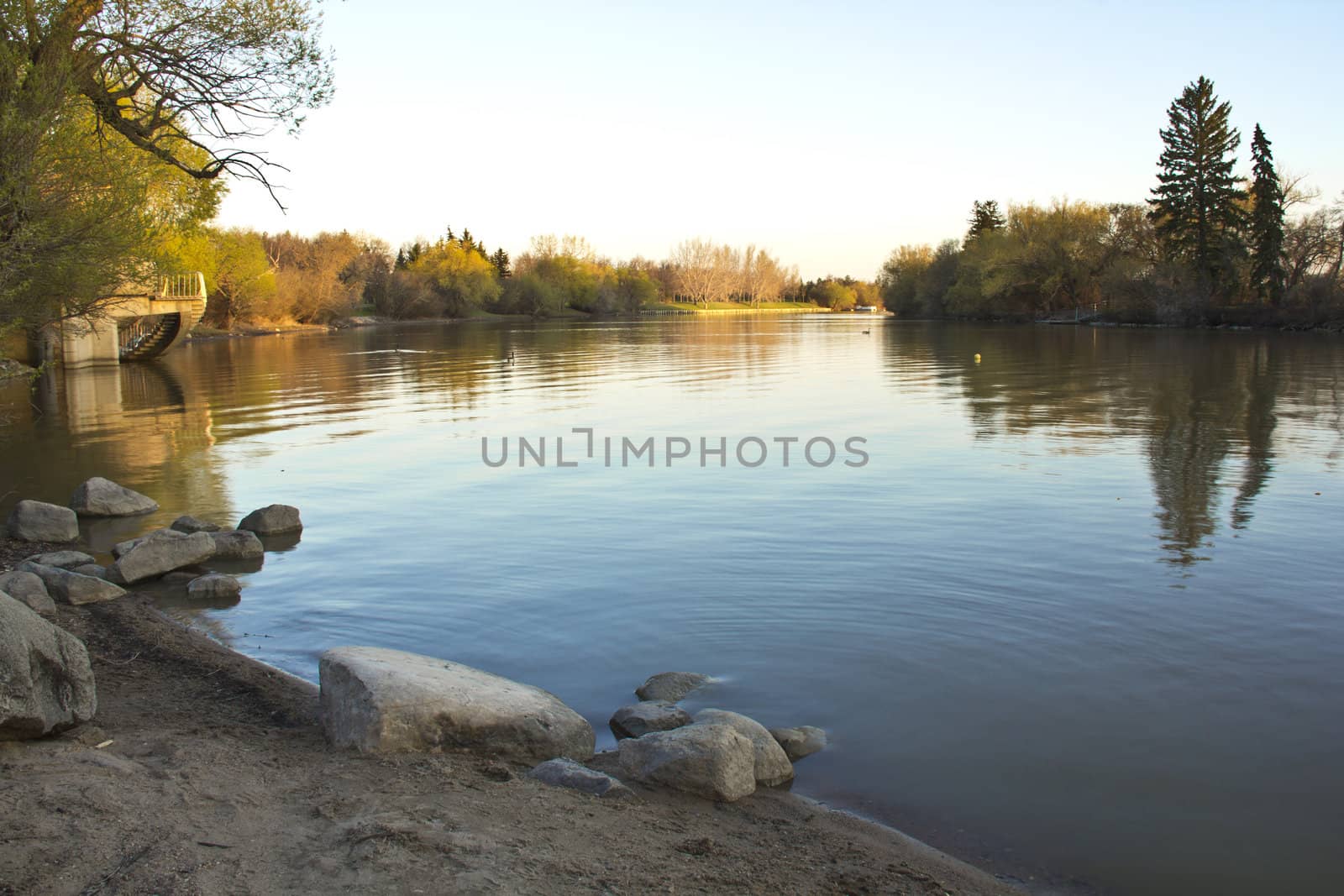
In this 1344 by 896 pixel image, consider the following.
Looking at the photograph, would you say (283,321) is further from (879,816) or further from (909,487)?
(879,816)

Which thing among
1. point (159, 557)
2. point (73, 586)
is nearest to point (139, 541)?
point (159, 557)

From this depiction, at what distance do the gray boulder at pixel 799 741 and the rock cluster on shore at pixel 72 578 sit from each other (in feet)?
14.7

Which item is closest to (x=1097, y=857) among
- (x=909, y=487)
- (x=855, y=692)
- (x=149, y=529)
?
(x=855, y=692)

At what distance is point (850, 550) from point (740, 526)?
1.86 m

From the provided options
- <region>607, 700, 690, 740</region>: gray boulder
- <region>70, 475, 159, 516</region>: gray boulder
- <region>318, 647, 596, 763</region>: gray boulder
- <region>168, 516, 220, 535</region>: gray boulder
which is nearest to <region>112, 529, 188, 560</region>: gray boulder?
<region>168, 516, 220, 535</region>: gray boulder

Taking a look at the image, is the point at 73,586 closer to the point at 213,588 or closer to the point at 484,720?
the point at 213,588

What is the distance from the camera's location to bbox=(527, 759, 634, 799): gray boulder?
20.1 feet

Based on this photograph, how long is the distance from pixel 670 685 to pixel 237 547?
283 inches

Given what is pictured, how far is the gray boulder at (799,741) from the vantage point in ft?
23.4

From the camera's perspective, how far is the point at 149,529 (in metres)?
14.3

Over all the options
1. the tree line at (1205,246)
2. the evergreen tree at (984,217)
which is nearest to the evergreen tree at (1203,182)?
the tree line at (1205,246)

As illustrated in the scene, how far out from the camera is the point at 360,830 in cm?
521

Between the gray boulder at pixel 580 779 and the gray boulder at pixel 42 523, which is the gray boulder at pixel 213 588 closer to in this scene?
the gray boulder at pixel 42 523

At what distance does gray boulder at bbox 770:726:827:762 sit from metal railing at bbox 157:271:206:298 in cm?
4459
